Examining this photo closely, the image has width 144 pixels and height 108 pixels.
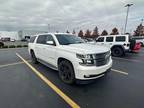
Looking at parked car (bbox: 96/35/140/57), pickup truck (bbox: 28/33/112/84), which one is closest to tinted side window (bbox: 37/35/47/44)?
Answer: pickup truck (bbox: 28/33/112/84)

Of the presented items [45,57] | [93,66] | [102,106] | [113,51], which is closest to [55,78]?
[45,57]

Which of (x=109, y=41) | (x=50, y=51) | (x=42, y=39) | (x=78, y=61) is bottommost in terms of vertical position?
(x=78, y=61)

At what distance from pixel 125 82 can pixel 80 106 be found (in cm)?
237

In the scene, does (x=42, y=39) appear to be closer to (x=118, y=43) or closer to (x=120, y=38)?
(x=118, y=43)

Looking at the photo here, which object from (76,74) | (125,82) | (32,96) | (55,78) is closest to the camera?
(32,96)

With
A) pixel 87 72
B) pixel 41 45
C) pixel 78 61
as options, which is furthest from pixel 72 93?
pixel 41 45

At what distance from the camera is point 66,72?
14.9ft

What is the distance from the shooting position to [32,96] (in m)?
3.77

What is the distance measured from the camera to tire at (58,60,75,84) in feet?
13.9

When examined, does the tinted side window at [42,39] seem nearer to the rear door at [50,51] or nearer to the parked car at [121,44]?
the rear door at [50,51]

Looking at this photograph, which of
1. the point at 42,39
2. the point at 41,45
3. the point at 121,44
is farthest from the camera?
the point at 121,44

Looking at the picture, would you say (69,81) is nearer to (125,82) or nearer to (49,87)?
(49,87)

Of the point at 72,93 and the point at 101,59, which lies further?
the point at 101,59

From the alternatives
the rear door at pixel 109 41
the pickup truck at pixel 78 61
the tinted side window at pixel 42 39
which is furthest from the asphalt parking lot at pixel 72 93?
the rear door at pixel 109 41
